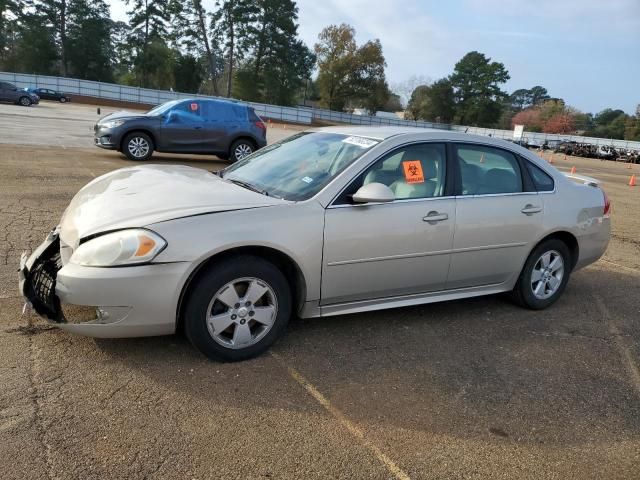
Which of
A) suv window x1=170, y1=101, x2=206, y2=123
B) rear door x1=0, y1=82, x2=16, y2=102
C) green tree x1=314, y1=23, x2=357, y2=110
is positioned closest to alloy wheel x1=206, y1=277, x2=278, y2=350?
suv window x1=170, y1=101, x2=206, y2=123

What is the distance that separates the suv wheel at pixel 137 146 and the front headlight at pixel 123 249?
9.88 m

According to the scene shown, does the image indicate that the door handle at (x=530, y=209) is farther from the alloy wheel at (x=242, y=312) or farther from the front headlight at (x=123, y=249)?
the front headlight at (x=123, y=249)

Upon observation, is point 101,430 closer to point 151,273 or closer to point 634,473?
point 151,273

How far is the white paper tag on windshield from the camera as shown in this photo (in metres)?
4.10

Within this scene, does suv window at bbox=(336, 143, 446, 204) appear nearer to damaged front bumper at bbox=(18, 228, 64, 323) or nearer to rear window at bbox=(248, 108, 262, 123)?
damaged front bumper at bbox=(18, 228, 64, 323)

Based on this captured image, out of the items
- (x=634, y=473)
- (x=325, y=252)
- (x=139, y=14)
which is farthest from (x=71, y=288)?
(x=139, y=14)

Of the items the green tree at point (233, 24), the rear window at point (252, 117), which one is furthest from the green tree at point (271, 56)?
the rear window at point (252, 117)

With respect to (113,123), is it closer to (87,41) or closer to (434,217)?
(434,217)

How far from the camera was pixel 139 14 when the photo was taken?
61.5 metres

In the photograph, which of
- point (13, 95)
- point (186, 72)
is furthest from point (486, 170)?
point (186, 72)

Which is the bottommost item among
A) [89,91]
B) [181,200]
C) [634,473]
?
[634,473]

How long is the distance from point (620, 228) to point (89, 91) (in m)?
50.4

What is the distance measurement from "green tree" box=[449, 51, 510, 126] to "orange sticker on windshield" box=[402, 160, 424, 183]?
92.2 meters

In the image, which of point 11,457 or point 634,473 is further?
point 634,473
